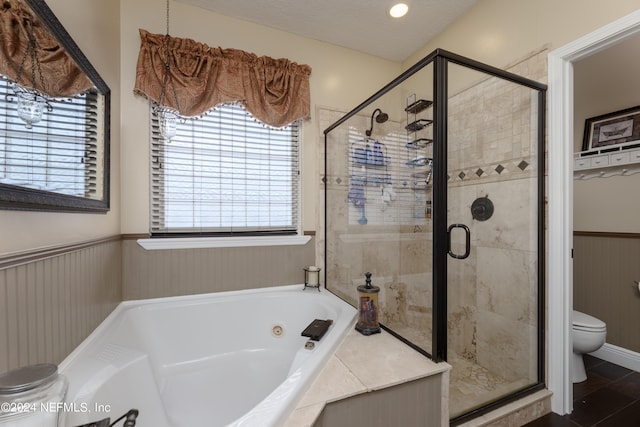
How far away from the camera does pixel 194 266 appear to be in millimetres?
1964

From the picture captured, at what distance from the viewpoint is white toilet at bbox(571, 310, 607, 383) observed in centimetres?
176

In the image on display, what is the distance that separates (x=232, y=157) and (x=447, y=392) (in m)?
1.94

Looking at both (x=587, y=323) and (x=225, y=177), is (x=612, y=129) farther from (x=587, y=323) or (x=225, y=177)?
(x=225, y=177)

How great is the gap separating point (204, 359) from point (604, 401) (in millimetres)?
2449

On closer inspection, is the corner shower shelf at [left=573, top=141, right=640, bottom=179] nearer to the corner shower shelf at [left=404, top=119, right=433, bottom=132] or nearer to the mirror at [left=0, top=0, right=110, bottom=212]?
the corner shower shelf at [left=404, top=119, right=433, bottom=132]

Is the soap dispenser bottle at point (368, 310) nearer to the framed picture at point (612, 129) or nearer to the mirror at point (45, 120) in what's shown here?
the mirror at point (45, 120)

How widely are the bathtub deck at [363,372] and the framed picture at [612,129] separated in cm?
238

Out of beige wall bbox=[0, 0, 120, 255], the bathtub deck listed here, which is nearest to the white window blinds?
beige wall bbox=[0, 0, 120, 255]

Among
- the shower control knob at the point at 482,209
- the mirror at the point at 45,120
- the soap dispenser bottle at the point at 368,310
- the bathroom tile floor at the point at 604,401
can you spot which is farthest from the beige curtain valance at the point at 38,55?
the bathroom tile floor at the point at 604,401

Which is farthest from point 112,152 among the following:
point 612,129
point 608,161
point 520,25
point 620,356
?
point 620,356

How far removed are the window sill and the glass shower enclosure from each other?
627 mm

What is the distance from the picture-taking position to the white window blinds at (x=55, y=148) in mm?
767

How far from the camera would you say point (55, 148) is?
3.36 ft

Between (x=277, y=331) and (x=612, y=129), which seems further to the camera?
(x=612, y=129)
